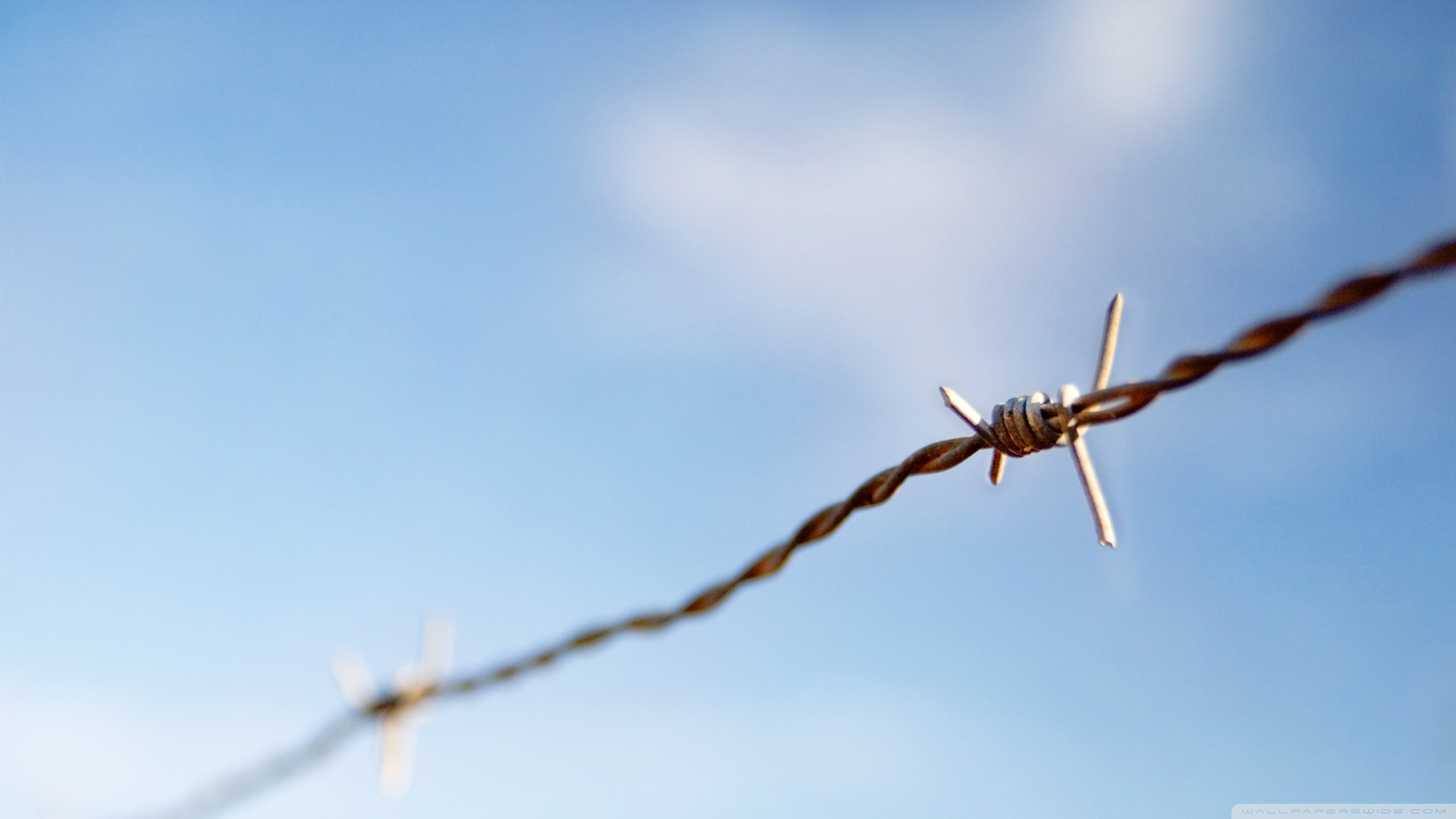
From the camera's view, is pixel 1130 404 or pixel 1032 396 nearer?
pixel 1130 404

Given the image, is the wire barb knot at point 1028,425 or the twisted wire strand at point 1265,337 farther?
the wire barb knot at point 1028,425

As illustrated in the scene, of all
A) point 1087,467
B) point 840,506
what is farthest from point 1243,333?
point 840,506

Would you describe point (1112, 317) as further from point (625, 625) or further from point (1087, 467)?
point (625, 625)

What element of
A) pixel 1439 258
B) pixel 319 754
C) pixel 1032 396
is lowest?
pixel 319 754

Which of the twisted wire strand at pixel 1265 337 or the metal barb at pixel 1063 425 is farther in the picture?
Answer: the metal barb at pixel 1063 425

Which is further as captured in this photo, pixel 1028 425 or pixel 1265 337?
pixel 1028 425

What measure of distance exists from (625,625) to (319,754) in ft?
3.54

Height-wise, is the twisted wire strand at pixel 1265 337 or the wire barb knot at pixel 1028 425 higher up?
the wire barb knot at pixel 1028 425

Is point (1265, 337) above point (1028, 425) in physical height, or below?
below

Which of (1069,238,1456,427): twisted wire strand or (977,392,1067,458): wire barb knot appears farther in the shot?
(977,392,1067,458): wire barb knot

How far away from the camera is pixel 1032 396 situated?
2.10 meters

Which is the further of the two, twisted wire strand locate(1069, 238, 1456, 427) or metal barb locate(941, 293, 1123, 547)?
metal barb locate(941, 293, 1123, 547)

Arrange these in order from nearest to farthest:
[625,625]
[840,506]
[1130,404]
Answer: [1130,404] < [840,506] < [625,625]

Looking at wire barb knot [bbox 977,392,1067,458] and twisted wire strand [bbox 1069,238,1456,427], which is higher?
wire barb knot [bbox 977,392,1067,458]
